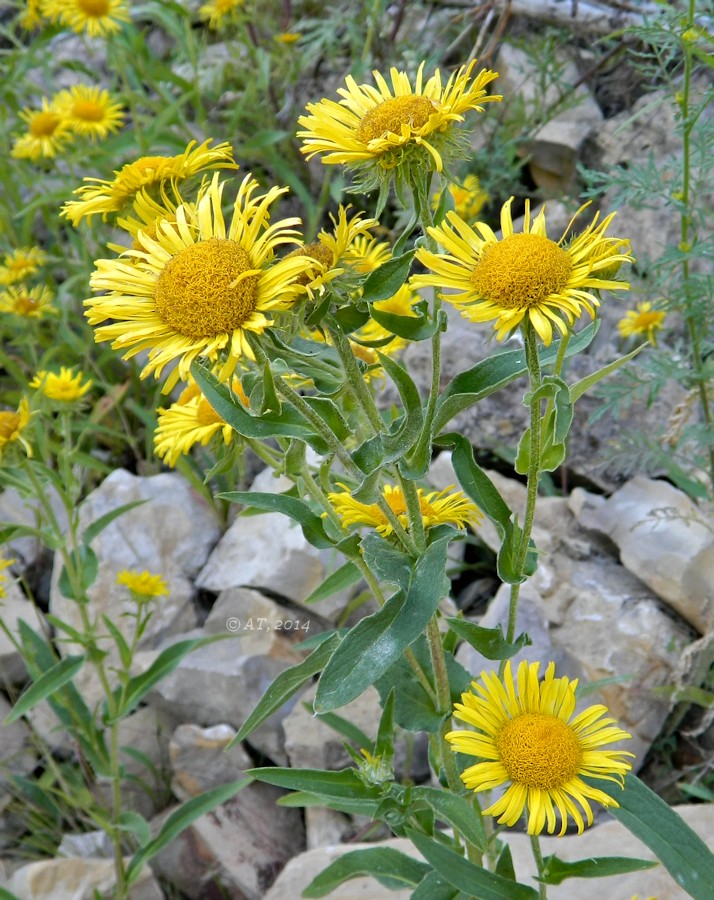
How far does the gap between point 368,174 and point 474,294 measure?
8.8 inches

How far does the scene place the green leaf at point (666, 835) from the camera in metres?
1.29

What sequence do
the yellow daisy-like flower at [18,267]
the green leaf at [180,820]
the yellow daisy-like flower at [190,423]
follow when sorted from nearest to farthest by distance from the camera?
the yellow daisy-like flower at [190,423] < the green leaf at [180,820] < the yellow daisy-like flower at [18,267]

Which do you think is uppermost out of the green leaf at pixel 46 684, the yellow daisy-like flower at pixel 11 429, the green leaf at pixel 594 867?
the yellow daisy-like flower at pixel 11 429

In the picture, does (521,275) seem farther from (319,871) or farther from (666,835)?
(319,871)

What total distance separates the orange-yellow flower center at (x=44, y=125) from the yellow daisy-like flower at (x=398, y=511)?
2329 millimetres

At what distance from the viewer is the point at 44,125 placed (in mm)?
3256

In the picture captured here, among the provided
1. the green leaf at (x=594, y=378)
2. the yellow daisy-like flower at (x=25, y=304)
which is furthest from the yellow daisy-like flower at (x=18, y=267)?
the green leaf at (x=594, y=378)

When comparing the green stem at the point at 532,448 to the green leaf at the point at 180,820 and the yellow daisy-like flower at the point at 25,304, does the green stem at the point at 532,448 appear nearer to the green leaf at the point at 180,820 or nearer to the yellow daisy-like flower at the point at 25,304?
the green leaf at the point at 180,820

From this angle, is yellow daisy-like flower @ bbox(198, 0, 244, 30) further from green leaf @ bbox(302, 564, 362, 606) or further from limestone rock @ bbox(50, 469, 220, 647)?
green leaf @ bbox(302, 564, 362, 606)

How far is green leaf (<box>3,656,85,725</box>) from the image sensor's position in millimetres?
1898

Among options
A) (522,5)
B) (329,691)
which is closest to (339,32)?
(522,5)

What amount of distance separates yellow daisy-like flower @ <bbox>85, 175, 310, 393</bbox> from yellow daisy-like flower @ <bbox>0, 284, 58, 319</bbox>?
1.77 meters

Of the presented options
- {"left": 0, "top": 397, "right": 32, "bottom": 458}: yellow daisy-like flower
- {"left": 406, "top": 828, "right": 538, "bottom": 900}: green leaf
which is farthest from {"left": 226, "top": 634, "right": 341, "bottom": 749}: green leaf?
{"left": 0, "top": 397, "right": 32, "bottom": 458}: yellow daisy-like flower

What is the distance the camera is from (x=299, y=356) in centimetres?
112
